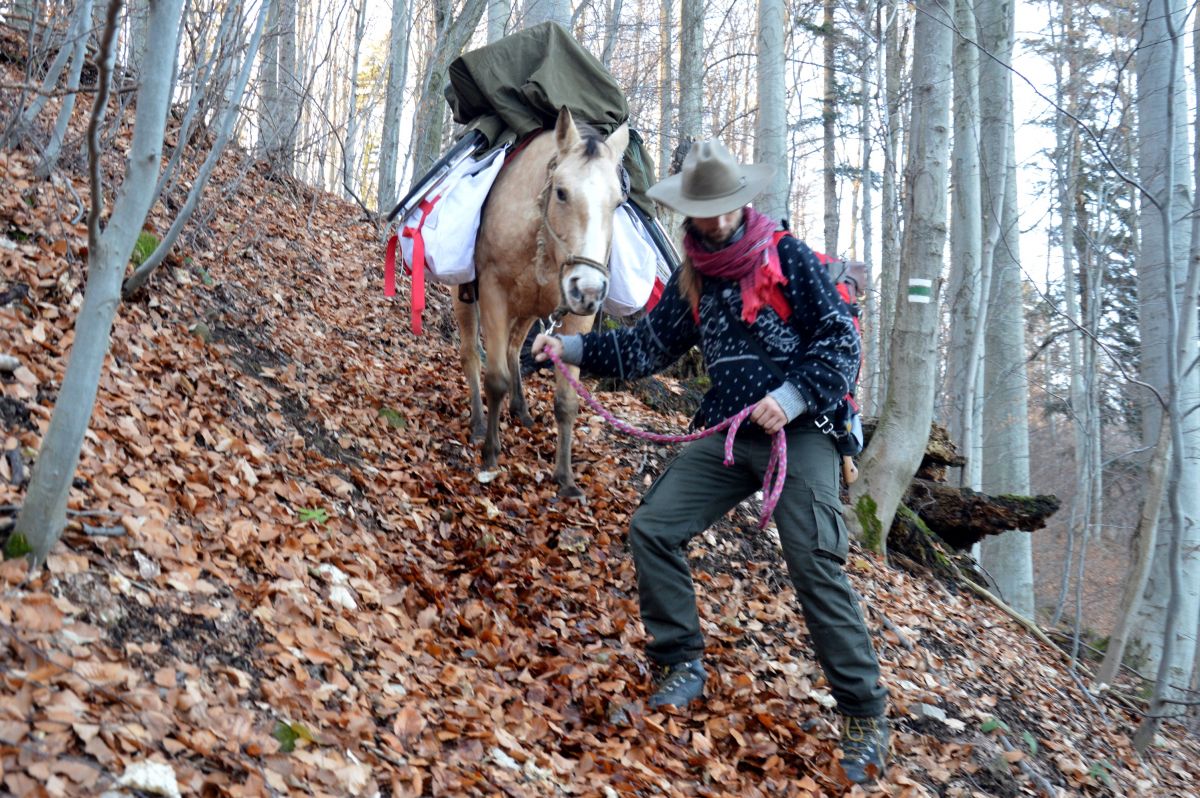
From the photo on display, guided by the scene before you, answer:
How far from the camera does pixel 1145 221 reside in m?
8.29

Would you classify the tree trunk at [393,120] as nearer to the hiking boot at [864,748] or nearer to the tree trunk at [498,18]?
the tree trunk at [498,18]

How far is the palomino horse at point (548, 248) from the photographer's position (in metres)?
5.38

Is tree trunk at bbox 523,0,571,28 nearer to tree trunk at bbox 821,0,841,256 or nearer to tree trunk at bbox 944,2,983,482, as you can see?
tree trunk at bbox 944,2,983,482

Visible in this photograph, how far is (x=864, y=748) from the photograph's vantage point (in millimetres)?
4199

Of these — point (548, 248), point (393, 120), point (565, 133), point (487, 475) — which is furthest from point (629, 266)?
point (393, 120)

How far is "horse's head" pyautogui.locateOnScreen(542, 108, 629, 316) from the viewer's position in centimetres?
518

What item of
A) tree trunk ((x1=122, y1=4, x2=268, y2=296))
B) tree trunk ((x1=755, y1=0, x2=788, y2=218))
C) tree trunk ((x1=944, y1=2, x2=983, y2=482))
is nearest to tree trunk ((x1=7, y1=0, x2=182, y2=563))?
tree trunk ((x1=122, y1=4, x2=268, y2=296))

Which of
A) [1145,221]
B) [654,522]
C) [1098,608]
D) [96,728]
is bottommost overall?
[1098,608]

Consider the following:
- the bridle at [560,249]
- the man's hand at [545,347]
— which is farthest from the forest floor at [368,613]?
the bridle at [560,249]

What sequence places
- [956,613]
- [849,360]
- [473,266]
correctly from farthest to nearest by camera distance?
[956,613] < [473,266] < [849,360]

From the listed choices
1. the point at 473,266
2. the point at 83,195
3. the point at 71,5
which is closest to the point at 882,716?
the point at 473,266

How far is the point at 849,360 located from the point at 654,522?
1183 millimetres

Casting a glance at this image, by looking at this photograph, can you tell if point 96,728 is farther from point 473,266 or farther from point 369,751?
point 473,266

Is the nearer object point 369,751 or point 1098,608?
point 369,751
